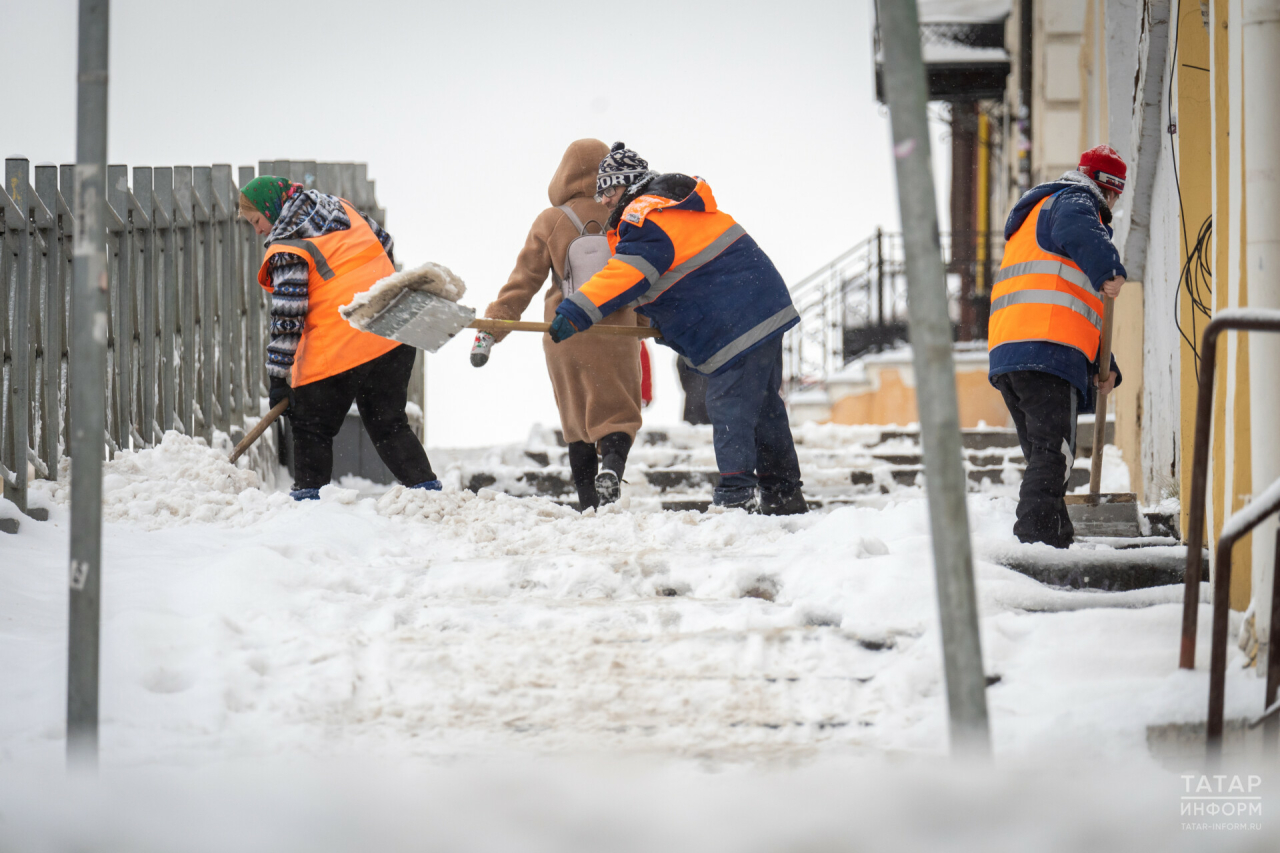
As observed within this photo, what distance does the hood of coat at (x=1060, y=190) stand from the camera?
3938 mm

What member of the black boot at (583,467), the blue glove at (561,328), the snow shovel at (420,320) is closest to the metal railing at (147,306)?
the snow shovel at (420,320)

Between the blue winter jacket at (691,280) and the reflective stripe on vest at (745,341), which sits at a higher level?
the blue winter jacket at (691,280)

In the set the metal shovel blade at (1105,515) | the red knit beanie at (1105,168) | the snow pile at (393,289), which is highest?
the red knit beanie at (1105,168)

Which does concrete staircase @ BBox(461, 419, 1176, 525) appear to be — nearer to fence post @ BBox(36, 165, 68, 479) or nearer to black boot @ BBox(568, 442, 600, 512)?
black boot @ BBox(568, 442, 600, 512)

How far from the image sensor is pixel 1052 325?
3.83 m

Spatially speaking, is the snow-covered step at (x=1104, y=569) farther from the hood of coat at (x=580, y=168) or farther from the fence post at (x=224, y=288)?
the fence post at (x=224, y=288)

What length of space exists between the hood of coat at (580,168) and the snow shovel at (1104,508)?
227 centimetres

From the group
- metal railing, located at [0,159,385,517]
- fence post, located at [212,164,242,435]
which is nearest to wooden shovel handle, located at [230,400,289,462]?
metal railing, located at [0,159,385,517]

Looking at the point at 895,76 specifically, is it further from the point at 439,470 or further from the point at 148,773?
the point at 439,470

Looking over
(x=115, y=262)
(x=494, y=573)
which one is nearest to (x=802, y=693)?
(x=494, y=573)

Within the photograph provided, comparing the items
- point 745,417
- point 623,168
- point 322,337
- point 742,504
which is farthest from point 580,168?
point 742,504

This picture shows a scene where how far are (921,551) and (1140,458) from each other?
321 centimetres

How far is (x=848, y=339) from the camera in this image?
535 inches

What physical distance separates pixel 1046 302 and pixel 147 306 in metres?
4.00
